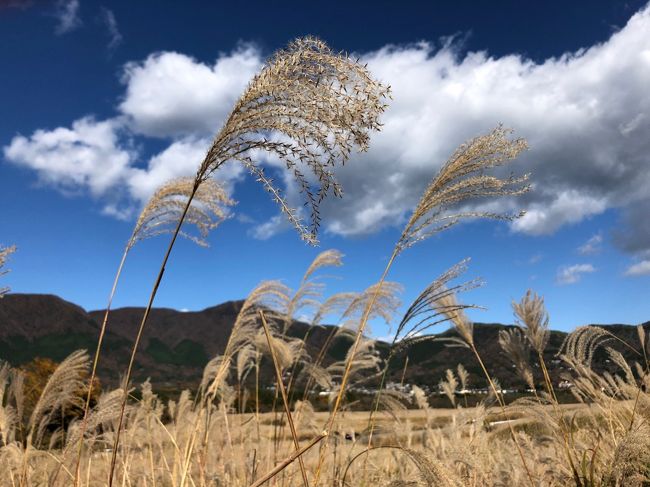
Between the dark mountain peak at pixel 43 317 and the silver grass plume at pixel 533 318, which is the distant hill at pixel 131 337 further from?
the silver grass plume at pixel 533 318

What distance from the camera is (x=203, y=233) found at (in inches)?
93.8

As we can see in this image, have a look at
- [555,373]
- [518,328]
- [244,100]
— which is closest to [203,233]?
[244,100]

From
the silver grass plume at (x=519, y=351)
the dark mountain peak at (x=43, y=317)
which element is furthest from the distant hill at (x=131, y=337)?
the silver grass plume at (x=519, y=351)

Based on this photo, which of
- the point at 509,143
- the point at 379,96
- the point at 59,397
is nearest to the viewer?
the point at 379,96

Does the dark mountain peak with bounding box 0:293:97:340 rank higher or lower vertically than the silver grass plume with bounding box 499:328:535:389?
higher

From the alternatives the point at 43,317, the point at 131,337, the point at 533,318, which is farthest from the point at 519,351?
the point at 43,317

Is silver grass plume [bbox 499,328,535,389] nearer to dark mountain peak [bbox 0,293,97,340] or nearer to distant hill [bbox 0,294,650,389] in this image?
distant hill [bbox 0,294,650,389]

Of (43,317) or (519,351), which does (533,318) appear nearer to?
(519,351)

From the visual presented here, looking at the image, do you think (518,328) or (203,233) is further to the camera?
(518,328)

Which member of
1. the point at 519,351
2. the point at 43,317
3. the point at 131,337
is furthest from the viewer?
the point at 131,337

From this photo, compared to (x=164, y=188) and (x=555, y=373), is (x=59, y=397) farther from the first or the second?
(x=555, y=373)

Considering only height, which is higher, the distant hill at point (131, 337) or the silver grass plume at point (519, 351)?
the distant hill at point (131, 337)

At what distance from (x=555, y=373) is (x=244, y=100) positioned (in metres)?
48.3

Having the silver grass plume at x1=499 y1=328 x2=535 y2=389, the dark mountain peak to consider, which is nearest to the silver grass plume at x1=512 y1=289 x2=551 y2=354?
the silver grass plume at x1=499 y1=328 x2=535 y2=389
